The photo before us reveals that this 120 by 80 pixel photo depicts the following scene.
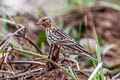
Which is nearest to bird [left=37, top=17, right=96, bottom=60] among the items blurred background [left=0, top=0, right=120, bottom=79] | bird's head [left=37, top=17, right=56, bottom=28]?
bird's head [left=37, top=17, right=56, bottom=28]

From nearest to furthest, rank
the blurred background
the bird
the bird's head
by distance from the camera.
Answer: the bird
the bird's head
the blurred background

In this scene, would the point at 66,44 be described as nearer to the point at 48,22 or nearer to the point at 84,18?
the point at 48,22

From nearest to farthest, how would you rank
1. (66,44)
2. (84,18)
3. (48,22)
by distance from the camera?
(66,44)
(48,22)
(84,18)

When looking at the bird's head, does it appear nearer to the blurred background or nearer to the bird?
the bird

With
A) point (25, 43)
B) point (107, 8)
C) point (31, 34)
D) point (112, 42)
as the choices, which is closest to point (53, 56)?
point (25, 43)

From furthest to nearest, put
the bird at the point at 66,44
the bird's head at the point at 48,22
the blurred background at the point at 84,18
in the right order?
1. the blurred background at the point at 84,18
2. the bird's head at the point at 48,22
3. the bird at the point at 66,44

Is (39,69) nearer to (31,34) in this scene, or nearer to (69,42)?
(69,42)

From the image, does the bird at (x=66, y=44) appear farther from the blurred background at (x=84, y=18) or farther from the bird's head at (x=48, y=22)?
the blurred background at (x=84, y=18)

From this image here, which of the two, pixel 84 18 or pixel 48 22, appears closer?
pixel 48 22

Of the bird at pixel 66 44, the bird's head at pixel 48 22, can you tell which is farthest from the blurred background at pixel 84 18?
the bird at pixel 66 44

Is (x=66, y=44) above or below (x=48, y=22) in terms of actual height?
below

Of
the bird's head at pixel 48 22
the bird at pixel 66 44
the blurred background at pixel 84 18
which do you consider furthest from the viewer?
the blurred background at pixel 84 18

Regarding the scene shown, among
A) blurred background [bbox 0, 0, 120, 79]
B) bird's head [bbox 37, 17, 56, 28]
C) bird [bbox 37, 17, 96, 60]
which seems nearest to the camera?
bird [bbox 37, 17, 96, 60]

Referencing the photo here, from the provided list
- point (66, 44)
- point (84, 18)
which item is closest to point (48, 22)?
point (66, 44)
